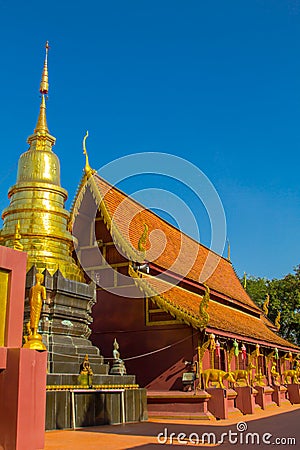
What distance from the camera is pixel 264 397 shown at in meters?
15.3

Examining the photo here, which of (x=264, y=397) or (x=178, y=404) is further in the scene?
(x=264, y=397)

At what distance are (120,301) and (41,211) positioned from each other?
369 centimetres

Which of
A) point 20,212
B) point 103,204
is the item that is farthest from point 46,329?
point 103,204

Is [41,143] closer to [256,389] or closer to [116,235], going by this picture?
[116,235]

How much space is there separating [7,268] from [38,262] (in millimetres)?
4753

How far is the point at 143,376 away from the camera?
13.9 metres

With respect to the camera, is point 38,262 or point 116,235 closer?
point 38,262

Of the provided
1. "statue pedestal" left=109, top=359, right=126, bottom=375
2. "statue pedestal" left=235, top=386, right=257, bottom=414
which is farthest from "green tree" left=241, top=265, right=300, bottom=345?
"statue pedestal" left=109, top=359, right=126, bottom=375

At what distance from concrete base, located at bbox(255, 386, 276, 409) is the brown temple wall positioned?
9.52ft

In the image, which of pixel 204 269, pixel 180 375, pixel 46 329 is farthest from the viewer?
pixel 204 269

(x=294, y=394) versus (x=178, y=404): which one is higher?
(x=178, y=404)

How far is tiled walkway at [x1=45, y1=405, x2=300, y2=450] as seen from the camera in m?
7.39

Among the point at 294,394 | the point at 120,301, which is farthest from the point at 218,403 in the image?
the point at 294,394

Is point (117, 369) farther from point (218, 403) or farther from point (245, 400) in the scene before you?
point (245, 400)
